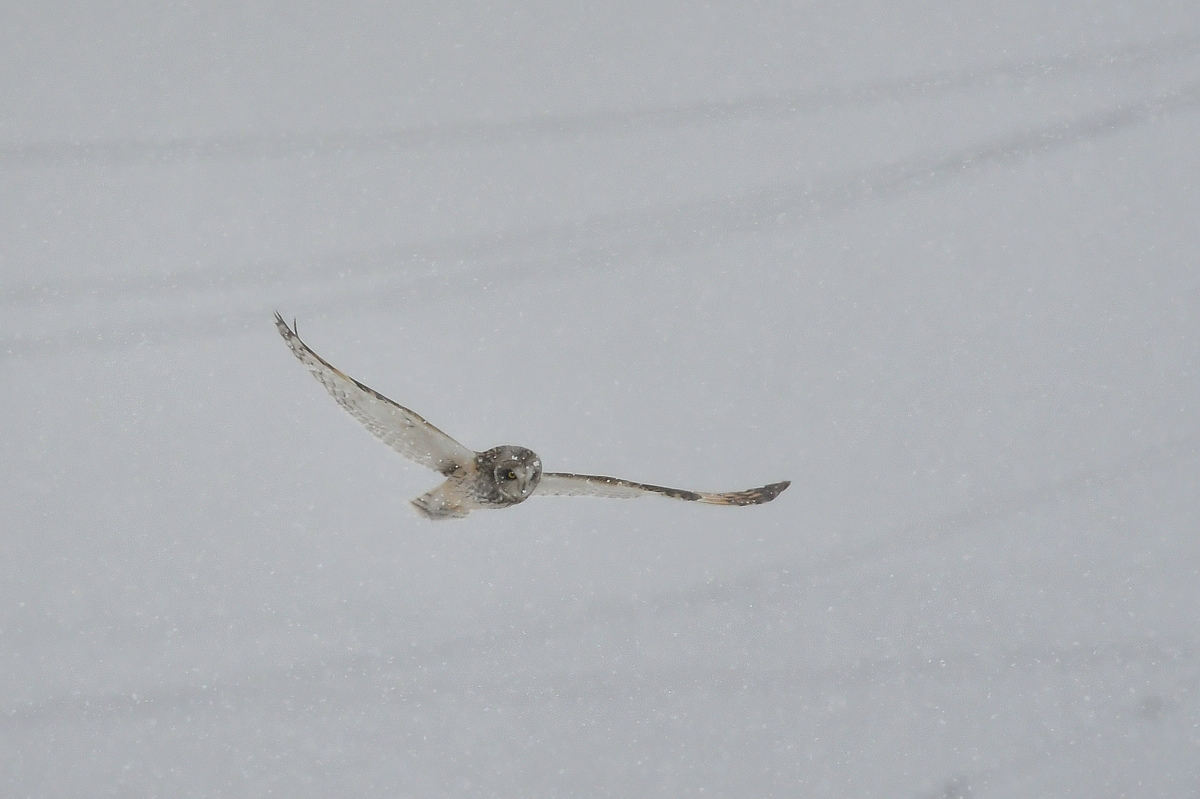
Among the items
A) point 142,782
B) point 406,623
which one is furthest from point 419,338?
point 142,782

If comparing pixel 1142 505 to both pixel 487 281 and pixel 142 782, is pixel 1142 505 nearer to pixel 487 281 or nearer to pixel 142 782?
pixel 487 281

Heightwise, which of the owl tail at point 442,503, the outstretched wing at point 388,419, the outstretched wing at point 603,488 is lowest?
the outstretched wing at point 603,488

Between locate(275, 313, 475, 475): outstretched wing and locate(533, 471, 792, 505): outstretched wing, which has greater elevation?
locate(275, 313, 475, 475): outstretched wing

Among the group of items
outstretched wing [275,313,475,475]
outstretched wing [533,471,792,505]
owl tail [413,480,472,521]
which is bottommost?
outstretched wing [533,471,792,505]

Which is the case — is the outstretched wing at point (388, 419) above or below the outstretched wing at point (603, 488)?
above
